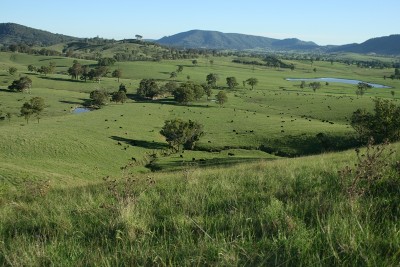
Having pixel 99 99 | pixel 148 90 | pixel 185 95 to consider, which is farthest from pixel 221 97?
pixel 99 99

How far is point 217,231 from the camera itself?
17.0ft

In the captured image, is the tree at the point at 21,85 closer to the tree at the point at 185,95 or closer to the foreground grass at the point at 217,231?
the tree at the point at 185,95

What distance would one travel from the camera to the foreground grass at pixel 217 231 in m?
4.09

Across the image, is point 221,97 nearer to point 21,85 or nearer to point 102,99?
point 102,99

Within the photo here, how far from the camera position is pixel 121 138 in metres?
86.0

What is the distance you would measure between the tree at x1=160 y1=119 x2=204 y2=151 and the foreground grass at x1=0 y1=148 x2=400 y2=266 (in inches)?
2976

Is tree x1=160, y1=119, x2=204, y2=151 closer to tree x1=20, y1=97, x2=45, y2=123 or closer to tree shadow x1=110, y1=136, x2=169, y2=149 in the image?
tree shadow x1=110, y1=136, x2=169, y2=149

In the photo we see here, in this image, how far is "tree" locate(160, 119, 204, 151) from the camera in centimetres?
8362

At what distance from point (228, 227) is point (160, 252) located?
1.31 meters

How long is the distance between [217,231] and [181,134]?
257 feet

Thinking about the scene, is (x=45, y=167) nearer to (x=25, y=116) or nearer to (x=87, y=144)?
(x=87, y=144)

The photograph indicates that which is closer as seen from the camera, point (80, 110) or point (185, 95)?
point (80, 110)

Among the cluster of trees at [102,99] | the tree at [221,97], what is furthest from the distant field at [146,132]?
the cluster of trees at [102,99]

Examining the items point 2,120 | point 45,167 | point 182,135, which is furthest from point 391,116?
point 2,120
